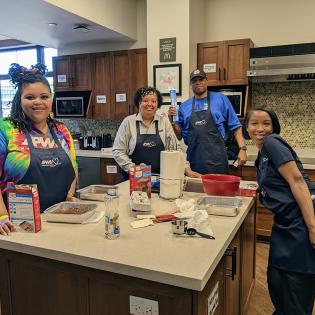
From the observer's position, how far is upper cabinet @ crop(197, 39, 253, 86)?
353 centimetres

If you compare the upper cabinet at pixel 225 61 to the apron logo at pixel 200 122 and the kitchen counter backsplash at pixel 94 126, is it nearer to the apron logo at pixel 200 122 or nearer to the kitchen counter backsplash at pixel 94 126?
the apron logo at pixel 200 122

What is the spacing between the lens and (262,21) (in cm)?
386

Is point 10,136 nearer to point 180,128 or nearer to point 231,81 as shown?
point 180,128

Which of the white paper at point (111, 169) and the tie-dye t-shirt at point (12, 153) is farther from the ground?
the tie-dye t-shirt at point (12, 153)

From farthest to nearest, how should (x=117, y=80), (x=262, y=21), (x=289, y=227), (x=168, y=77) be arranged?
1. (x=117, y=80)
2. (x=262, y=21)
3. (x=168, y=77)
4. (x=289, y=227)

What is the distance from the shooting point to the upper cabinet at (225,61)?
3529 millimetres

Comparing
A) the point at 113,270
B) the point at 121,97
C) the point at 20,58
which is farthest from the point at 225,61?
the point at 20,58

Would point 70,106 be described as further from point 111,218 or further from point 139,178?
point 111,218

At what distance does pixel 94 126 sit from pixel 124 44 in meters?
1.25

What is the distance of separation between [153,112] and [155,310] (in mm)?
1726

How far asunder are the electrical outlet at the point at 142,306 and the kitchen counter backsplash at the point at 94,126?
3.65 meters

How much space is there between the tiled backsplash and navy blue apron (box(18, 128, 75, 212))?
9.41 ft

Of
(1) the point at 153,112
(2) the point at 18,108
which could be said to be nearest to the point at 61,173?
(2) the point at 18,108

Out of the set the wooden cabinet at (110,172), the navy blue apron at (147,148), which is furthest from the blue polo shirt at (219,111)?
the wooden cabinet at (110,172)
